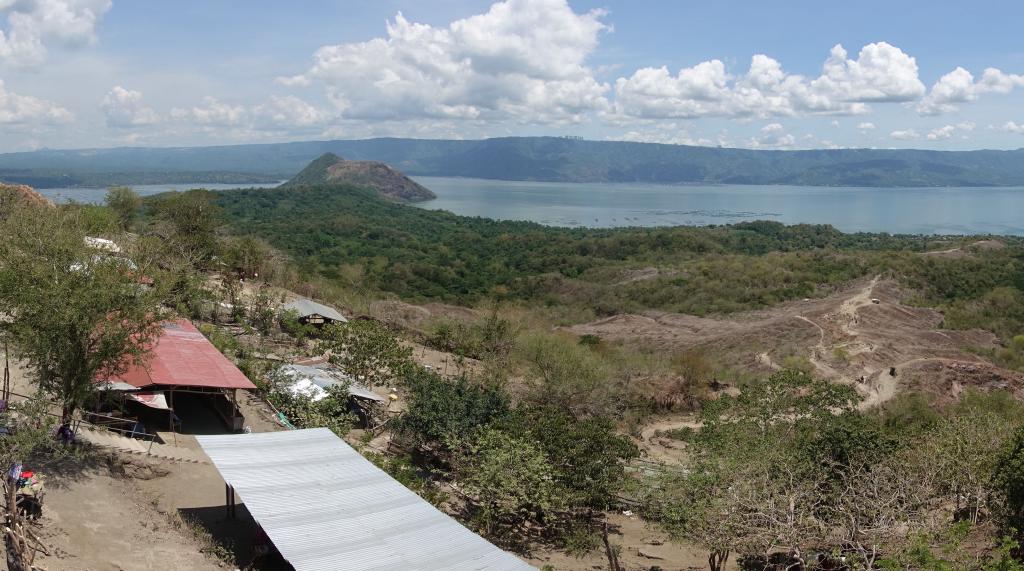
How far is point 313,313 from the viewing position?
33.5 meters

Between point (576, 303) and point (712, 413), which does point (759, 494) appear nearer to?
point (712, 413)

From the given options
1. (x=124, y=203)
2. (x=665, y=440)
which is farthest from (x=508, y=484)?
(x=124, y=203)

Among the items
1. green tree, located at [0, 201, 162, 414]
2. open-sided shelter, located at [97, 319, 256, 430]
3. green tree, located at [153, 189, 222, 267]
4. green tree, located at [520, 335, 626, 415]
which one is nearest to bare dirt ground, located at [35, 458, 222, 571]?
green tree, located at [0, 201, 162, 414]

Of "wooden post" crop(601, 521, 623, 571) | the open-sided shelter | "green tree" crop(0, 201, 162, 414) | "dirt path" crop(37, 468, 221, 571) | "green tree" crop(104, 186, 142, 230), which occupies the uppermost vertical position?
"green tree" crop(104, 186, 142, 230)

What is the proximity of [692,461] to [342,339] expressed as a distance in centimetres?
1330

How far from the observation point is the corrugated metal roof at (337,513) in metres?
11.0

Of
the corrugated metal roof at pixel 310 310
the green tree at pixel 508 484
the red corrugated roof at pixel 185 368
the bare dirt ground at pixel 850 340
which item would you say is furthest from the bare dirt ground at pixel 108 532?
the bare dirt ground at pixel 850 340

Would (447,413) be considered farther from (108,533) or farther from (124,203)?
(124,203)

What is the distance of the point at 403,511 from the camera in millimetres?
12750

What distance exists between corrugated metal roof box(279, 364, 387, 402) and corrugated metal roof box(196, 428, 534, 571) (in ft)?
21.4

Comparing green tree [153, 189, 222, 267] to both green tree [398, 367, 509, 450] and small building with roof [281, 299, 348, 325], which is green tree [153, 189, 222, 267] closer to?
small building with roof [281, 299, 348, 325]

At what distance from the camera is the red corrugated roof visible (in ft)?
57.0

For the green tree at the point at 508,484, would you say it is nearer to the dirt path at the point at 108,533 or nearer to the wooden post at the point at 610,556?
the wooden post at the point at 610,556

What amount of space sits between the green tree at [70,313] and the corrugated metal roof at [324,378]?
6520 millimetres
